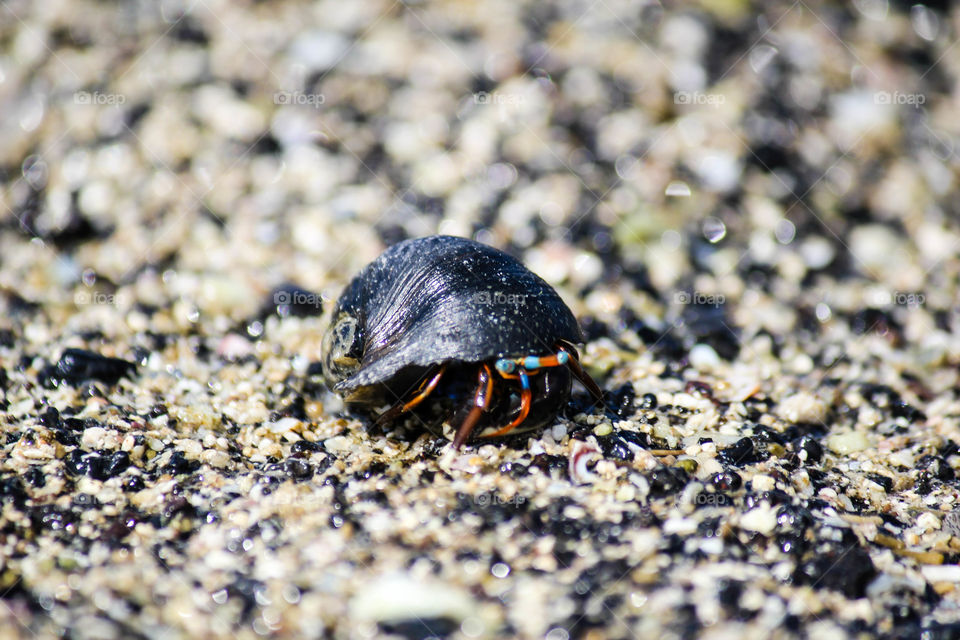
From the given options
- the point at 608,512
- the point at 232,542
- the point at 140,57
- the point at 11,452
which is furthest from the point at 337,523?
the point at 140,57

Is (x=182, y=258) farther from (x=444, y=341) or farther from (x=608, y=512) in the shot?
(x=608, y=512)

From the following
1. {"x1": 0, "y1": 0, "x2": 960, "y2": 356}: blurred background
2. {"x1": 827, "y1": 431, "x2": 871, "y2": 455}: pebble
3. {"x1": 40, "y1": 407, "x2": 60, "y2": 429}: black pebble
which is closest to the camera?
{"x1": 40, "y1": 407, "x2": 60, "y2": 429}: black pebble

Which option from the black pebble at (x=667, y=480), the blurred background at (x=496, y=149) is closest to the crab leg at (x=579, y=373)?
the black pebble at (x=667, y=480)

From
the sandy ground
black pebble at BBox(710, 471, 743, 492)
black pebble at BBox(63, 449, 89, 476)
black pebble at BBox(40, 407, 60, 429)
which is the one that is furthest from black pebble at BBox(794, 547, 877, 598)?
black pebble at BBox(40, 407, 60, 429)

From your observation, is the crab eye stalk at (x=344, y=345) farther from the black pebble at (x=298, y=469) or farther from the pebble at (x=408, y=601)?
the pebble at (x=408, y=601)

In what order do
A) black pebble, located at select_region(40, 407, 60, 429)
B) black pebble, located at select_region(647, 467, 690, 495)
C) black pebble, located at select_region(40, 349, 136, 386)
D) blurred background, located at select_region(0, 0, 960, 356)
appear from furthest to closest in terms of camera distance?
1. blurred background, located at select_region(0, 0, 960, 356)
2. black pebble, located at select_region(40, 349, 136, 386)
3. black pebble, located at select_region(40, 407, 60, 429)
4. black pebble, located at select_region(647, 467, 690, 495)

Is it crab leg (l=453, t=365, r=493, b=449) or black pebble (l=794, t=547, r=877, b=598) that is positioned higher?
crab leg (l=453, t=365, r=493, b=449)

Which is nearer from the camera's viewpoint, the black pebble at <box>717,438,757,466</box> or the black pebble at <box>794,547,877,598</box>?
the black pebble at <box>794,547,877,598</box>

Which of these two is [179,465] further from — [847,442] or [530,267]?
[847,442]

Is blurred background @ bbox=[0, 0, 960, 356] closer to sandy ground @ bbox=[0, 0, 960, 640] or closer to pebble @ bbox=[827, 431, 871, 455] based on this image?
sandy ground @ bbox=[0, 0, 960, 640]
